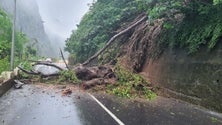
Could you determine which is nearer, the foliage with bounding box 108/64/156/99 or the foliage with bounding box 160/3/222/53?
the foliage with bounding box 160/3/222/53

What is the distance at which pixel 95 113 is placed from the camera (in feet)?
32.0

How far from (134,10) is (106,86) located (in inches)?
438

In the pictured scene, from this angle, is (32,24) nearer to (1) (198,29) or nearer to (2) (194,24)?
(2) (194,24)

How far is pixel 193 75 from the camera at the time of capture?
1262 centimetres

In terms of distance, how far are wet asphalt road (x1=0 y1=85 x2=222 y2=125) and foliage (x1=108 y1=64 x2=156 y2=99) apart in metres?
2.05

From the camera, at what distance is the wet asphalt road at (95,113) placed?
332 inches

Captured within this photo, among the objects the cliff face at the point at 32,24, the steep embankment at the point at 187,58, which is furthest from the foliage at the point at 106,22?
the cliff face at the point at 32,24

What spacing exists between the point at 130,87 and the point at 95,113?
598 cm

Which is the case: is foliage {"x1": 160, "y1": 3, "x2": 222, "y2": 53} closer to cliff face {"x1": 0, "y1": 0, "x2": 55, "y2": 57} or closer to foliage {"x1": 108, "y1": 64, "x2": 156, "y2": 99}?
foliage {"x1": 108, "y1": 64, "x2": 156, "y2": 99}

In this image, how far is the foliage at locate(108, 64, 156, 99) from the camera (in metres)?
14.9

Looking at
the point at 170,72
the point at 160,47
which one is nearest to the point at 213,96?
the point at 170,72

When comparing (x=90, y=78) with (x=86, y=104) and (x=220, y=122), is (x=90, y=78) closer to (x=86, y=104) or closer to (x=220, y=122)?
(x=86, y=104)

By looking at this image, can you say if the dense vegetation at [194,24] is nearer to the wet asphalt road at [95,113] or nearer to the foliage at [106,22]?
the wet asphalt road at [95,113]

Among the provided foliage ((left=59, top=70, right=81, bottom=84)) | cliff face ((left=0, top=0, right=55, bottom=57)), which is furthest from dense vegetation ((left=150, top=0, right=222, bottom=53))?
cliff face ((left=0, top=0, right=55, bottom=57))
